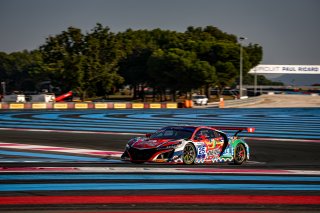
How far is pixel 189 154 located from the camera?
1403cm

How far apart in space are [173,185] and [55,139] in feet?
42.9

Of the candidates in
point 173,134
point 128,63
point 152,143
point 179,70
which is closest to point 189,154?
point 173,134

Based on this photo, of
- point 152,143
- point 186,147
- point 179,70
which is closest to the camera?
point 152,143

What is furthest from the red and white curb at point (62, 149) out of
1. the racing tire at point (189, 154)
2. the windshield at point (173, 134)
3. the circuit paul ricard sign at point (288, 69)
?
the circuit paul ricard sign at point (288, 69)

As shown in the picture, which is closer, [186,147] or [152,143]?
[152,143]

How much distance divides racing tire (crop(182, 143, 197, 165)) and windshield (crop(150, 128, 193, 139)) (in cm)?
33

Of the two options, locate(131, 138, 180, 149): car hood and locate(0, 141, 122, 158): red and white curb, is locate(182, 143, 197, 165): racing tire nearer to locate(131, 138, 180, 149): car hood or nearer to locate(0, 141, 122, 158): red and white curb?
locate(131, 138, 180, 149): car hood

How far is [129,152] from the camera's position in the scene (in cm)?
1394

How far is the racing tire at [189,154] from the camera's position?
13.9 m

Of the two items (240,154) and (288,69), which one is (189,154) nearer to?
(240,154)

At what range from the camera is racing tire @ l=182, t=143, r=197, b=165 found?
1389 cm

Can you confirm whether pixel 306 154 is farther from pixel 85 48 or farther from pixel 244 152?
pixel 85 48

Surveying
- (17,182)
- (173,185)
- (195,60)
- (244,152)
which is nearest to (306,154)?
(244,152)

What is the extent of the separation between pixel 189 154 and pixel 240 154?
2359mm
